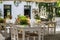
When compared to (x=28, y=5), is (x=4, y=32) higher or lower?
lower

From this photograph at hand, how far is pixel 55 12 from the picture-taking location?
16531 millimetres

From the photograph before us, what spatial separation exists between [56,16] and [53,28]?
5424mm

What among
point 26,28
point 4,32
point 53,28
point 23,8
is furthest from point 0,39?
point 23,8

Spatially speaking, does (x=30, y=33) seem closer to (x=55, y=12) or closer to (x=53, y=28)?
(x=53, y=28)

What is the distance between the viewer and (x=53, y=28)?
1194cm

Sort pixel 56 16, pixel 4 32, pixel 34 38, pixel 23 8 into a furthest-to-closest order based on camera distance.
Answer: pixel 23 8, pixel 56 16, pixel 4 32, pixel 34 38

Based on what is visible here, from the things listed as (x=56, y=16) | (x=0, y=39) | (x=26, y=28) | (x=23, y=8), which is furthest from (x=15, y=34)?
(x=23, y=8)

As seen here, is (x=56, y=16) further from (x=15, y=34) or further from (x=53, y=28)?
(x=15, y=34)

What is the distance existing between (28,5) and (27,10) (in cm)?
50

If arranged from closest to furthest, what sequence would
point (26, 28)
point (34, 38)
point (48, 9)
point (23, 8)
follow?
point (26, 28), point (34, 38), point (48, 9), point (23, 8)

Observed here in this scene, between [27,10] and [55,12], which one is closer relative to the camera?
[55,12]

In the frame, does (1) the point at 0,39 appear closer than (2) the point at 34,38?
Yes

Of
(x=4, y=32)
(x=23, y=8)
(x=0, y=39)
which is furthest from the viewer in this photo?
(x=23, y=8)

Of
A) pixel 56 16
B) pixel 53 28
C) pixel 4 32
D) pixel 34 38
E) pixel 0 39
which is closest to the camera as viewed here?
pixel 0 39
